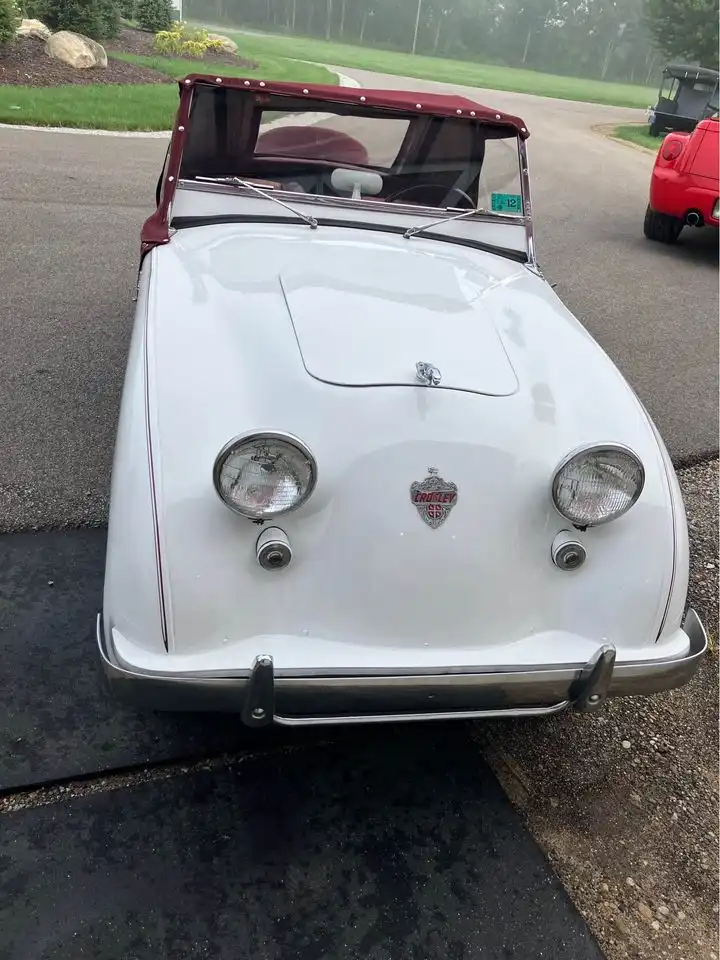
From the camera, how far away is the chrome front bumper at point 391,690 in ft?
5.71

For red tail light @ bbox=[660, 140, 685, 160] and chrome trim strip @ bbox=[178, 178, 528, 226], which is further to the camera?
red tail light @ bbox=[660, 140, 685, 160]

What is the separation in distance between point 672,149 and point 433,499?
7.68 meters

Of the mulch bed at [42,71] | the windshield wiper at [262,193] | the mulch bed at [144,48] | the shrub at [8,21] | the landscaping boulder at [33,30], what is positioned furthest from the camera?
the mulch bed at [144,48]

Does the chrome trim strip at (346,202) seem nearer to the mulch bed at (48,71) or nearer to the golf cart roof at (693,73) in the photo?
the mulch bed at (48,71)

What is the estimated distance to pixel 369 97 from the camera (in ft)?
10.4

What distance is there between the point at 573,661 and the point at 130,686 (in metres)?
1.06

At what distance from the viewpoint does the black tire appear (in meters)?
8.38

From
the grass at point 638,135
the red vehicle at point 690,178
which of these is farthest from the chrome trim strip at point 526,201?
the grass at point 638,135

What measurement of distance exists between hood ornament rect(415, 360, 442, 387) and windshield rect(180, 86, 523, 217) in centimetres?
140

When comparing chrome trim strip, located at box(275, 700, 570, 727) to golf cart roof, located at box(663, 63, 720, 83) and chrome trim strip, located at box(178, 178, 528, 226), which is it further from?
golf cart roof, located at box(663, 63, 720, 83)

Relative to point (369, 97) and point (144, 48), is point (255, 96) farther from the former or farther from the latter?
point (144, 48)

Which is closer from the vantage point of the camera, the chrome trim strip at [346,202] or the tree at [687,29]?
the chrome trim strip at [346,202]

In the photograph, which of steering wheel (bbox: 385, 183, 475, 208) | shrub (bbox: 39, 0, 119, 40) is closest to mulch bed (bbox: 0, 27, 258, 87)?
shrub (bbox: 39, 0, 119, 40)

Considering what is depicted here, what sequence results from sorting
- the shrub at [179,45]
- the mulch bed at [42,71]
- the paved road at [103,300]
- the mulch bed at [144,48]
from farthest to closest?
the shrub at [179,45]
the mulch bed at [144,48]
the mulch bed at [42,71]
the paved road at [103,300]
